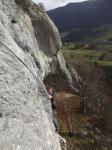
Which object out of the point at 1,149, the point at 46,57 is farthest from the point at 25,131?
the point at 46,57

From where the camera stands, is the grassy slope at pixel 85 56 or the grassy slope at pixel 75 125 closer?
the grassy slope at pixel 75 125

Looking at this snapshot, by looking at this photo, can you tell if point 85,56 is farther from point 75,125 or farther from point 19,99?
point 19,99

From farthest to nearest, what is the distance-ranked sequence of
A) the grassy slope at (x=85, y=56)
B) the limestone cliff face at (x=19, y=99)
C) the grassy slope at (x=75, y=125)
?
1. the grassy slope at (x=85, y=56)
2. the grassy slope at (x=75, y=125)
3. the limestone cliff face at (x=19, y=99)

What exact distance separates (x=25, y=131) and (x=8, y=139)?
1.96m

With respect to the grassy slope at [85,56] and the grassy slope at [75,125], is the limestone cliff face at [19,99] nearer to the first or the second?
the grassy slope at [75,125]

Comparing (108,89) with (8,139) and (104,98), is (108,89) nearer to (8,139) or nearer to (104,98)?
(104,98)

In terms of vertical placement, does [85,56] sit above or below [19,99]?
below

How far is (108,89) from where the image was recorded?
269 ft

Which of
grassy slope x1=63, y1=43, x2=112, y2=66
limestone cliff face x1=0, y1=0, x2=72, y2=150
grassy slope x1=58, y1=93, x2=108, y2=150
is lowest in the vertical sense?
grassy slope x1=63, y1=43, x2=112, y2=66

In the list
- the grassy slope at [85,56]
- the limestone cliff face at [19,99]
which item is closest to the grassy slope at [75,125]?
the limestone cliff face at [19,99]

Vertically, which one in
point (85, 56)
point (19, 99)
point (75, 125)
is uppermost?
point (19, 99)

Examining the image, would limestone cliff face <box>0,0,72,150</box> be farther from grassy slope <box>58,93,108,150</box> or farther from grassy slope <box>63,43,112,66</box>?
grassy slope <box>63,43,112,66</box>

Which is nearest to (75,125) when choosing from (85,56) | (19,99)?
(19,99)

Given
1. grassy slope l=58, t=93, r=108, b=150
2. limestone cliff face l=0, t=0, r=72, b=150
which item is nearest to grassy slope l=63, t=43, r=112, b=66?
grassy slope l=58, t=93, r=108, b=150
